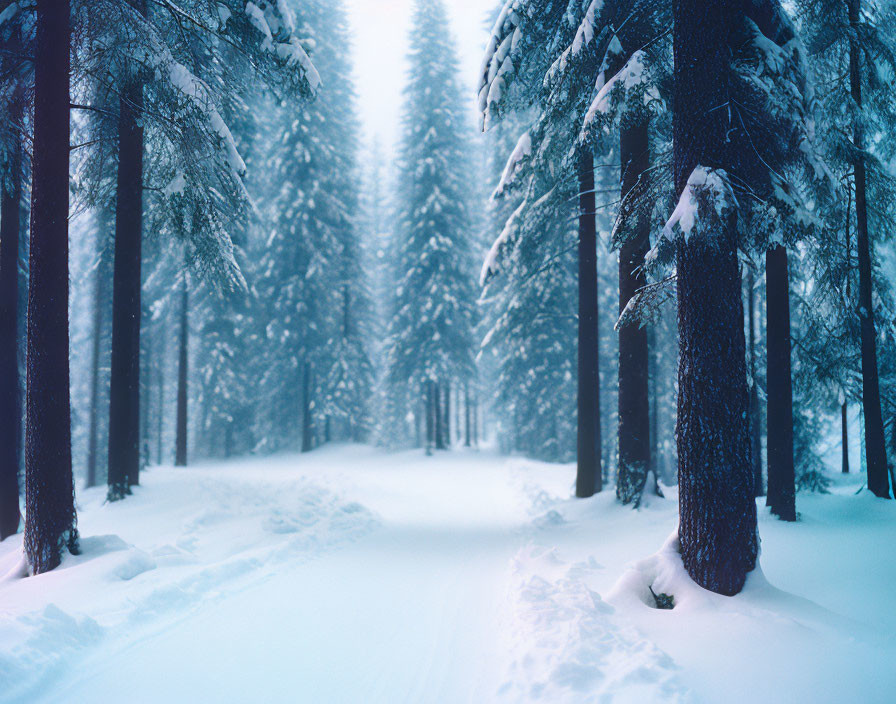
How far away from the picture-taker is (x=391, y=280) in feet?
97.2

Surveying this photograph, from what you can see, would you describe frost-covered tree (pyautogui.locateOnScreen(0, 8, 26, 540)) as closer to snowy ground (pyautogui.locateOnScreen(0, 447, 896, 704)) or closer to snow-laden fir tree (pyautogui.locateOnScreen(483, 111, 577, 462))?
snowy ground (pyautogui.locateOnScreen(0, 447, 896, 704))

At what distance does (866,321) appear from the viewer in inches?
374

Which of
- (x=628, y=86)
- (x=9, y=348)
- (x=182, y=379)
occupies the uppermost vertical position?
(x=628, y=86)

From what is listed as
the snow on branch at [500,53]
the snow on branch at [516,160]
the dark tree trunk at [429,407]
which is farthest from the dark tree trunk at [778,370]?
the dark tree trunk at [429,407]

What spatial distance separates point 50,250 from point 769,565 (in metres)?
9.19

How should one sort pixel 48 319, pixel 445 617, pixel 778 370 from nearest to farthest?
pixel 445 617 < pixel 48 319 < pixel 778 370

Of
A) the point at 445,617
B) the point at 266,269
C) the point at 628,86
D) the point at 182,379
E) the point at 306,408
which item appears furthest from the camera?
the point at 306,408

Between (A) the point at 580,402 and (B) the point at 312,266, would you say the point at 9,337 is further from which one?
(B) the point at 312,266

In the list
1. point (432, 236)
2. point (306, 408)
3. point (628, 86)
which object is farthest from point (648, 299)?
point (306, 408)

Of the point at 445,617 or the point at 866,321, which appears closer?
the point at 445,617

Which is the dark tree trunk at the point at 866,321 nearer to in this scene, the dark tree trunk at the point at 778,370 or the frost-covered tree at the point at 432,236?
the dark tree trunk at the point at 778,370

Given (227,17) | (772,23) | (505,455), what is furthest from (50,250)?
(505,455)

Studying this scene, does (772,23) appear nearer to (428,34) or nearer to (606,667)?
(606,667)

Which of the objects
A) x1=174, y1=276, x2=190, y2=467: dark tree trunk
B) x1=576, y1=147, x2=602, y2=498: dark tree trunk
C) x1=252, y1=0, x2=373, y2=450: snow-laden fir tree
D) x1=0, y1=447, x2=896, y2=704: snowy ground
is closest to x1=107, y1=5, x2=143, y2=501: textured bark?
x1=0, y1=447, x2=896, y2=704: snowy ground
